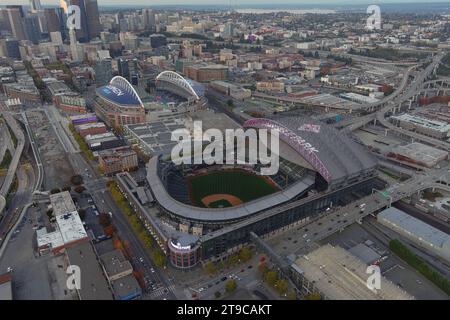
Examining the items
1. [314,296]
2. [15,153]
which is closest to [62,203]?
[15,153]

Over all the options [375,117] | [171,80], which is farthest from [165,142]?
[375,117]

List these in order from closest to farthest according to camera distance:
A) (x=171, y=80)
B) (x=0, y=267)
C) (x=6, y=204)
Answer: (x=0, y=267) → (x=6, y=204) → (x=171, y=80)

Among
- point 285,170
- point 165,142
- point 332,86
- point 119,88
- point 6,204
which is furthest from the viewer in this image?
point 332,86

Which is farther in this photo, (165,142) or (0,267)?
(165,142)

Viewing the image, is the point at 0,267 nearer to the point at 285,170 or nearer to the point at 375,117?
the point at 285,170

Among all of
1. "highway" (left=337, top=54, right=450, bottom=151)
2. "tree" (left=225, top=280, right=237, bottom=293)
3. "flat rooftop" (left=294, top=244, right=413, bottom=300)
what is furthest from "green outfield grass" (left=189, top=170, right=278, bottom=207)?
"highway" (left=337, top=54, right=450, bottom=151)

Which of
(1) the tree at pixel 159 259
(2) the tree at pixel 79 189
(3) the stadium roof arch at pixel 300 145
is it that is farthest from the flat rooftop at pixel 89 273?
(3) the stadium roof arch at pixel 300 145
